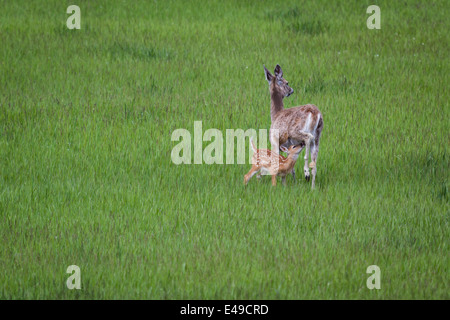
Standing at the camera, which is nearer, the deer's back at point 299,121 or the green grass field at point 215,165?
the green grass field at point 215,165

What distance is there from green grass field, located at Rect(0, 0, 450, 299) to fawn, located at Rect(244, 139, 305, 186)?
0.22 meters

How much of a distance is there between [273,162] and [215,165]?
4.33 ft

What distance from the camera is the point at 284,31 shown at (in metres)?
14.4

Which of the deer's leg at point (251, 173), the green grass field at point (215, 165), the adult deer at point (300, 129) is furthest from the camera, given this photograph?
the deer's leg at point (251, 173)

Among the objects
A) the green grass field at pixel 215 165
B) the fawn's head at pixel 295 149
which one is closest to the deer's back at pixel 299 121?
the fawn's head at pixel 295 149

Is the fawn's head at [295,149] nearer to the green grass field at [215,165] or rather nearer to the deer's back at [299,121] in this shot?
the deer's back at [299,121]

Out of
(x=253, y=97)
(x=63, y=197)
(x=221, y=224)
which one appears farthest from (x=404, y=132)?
(x=63, y=197)

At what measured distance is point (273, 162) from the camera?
784cm

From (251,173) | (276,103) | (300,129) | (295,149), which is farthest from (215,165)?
(300,129)

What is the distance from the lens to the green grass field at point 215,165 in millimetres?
6023

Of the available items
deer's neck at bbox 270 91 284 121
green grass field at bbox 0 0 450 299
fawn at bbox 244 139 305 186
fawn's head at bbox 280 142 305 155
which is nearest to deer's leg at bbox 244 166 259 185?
fawn at bbox 244 139 305 186

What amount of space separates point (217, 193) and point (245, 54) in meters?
5.87

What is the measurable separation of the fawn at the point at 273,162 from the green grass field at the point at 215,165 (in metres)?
0.22

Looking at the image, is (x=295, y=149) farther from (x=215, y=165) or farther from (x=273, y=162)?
(x=215, y=165)
